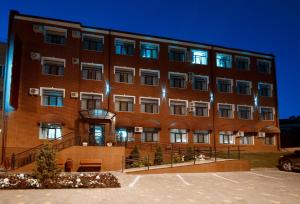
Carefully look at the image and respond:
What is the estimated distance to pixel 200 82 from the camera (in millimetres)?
34844

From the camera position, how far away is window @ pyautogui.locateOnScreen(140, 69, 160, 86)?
106 feet

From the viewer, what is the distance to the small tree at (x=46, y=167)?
49.5ft

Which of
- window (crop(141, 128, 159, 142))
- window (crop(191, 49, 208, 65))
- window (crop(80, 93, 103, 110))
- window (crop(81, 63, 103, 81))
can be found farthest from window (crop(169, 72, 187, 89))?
window (crop(80, 93, 103, 110))

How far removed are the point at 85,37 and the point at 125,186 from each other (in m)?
19.0

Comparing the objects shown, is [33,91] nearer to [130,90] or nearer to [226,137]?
[130,90]

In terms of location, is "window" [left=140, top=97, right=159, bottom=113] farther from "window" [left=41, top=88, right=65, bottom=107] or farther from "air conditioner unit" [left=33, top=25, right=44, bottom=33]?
"air conditioner unit" [left=33, top=25, right=44, bottom=33]

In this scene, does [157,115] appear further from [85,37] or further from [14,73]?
[14,73]

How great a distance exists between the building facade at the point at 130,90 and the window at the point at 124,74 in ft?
0.31

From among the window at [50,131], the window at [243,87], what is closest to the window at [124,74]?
the window at [50,131]

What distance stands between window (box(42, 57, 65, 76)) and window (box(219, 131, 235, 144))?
55.8 feet

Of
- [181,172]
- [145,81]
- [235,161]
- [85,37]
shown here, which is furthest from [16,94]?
[235,161]

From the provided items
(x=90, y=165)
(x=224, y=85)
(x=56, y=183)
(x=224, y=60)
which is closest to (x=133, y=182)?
(x=56, y=183)

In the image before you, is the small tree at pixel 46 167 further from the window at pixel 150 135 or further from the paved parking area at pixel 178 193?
the window at pixel 150 135

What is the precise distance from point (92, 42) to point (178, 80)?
364 inches
